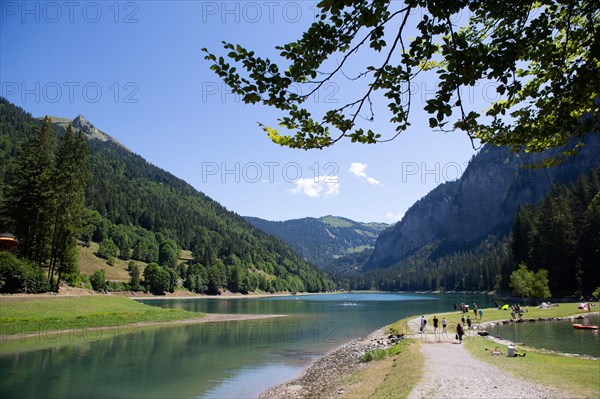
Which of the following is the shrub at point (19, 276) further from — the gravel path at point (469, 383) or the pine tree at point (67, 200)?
the gravel path at point (469, 383)

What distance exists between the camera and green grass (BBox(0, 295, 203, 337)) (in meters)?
40.4

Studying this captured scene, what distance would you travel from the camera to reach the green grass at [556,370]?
52.0 feet

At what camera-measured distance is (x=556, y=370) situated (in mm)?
19688

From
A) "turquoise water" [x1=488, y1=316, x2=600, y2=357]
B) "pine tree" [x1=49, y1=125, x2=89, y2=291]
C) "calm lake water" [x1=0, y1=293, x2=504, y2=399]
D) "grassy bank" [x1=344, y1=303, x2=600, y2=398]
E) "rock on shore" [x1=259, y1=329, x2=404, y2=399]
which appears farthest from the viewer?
"pine tree" [x1=49, y1=125, x2=89, y2=291]

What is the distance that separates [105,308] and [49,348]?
21095 millimetres

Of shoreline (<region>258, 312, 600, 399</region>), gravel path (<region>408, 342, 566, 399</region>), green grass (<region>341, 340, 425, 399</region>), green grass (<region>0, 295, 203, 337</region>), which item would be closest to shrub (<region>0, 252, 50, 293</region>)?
green grass (<region>0, 295, 203, 337</region>)

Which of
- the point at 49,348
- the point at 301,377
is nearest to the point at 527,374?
the point at 301,377

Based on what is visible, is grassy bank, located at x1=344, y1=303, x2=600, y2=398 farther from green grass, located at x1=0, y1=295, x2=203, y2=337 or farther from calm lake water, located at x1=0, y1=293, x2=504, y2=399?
green grass, located at x1=0, y1=295, x2=203, y2=337

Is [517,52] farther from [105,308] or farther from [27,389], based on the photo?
[105,308]

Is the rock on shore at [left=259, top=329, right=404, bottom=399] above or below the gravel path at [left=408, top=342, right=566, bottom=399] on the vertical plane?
below

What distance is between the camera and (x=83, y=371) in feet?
90.8

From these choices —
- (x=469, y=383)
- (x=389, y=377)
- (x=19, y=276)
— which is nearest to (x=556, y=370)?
(x=469, y=383)

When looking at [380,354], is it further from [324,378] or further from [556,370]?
[556,370]

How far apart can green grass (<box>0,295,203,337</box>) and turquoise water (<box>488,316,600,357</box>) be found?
48.5 meters
